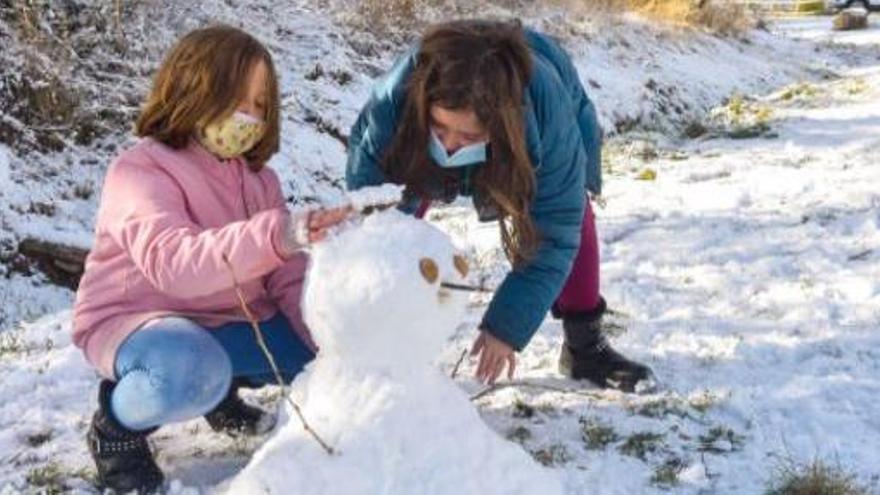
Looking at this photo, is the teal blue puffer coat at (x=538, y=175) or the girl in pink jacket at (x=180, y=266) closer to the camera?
the girl in pink jacket at (x=180, y=266)

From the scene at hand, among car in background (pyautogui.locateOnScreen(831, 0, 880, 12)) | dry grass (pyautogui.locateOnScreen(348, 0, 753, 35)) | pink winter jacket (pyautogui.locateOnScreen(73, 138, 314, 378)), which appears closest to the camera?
pink winter jacket (pyautogui.locateOnScreen(73, 138, 314, 378))

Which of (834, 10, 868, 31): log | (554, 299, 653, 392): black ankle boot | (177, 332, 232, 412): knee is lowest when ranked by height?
(834, 10, 868, 31): log

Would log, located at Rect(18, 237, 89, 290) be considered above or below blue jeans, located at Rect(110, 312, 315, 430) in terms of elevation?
below

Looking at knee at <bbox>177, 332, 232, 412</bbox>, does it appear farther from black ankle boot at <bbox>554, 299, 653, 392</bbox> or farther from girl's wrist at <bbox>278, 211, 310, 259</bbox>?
black ankle boot at <bbox>554, 299, 653, 392</bbox>

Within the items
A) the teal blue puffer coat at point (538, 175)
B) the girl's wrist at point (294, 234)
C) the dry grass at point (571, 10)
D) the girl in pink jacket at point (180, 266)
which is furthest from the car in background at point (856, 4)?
Answer: the girl's wrist at point (294, 234)

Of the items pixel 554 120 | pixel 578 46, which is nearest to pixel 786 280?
pixel 554 120

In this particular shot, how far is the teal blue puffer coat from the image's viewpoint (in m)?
2.33

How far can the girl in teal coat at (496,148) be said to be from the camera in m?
2.11

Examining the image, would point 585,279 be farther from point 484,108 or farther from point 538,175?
point 484,108

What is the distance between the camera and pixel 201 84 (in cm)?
225

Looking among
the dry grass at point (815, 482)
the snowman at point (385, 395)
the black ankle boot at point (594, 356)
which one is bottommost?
the black ankle boot at point (594, 356)

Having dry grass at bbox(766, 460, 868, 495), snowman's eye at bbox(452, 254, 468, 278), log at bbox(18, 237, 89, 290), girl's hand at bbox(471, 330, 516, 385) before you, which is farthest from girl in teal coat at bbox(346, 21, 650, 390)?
log at bbox(18, 237, 89, 290)

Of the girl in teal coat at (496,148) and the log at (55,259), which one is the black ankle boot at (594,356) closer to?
the girl in teal coat at (496,148)

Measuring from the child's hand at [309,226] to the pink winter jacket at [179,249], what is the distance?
0.02 meters
